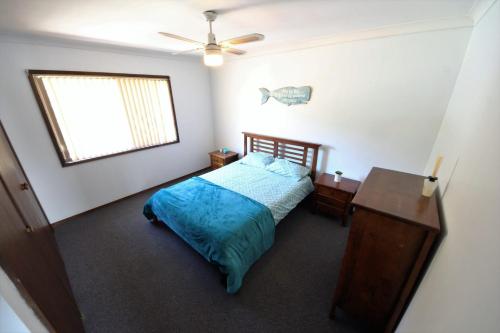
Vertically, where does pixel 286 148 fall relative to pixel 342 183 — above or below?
above

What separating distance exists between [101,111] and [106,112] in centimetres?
6

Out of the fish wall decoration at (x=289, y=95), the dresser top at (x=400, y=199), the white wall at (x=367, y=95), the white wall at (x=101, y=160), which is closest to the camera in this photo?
the dresser top at (x=400, y=199)

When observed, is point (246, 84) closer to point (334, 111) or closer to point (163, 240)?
point (334, 111)

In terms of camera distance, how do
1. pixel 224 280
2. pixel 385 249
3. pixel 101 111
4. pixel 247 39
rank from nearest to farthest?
1. pixel 385 249
2. pixel 247 39
3. pixel 224 280
4. pixel 101 111

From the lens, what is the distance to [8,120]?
84.5 inches

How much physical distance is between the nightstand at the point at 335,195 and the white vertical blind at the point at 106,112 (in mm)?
2985

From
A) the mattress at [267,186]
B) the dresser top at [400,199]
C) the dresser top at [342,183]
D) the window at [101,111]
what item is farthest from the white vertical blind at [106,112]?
the dresser top at [400,199]

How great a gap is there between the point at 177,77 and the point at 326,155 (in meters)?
3.05

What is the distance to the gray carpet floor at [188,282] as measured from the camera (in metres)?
1.54

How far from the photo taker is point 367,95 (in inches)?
94.3

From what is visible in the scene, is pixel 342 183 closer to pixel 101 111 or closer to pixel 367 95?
pixel 367 95

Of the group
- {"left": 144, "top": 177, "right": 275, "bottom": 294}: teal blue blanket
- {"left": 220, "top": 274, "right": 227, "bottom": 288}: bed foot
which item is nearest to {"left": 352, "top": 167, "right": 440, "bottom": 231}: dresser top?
{"left": 144, "top": 177, "right": 275, "bottom": 294}: teal blue blanket

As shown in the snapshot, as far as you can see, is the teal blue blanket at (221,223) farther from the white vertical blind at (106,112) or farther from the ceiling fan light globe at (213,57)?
the ceiling fan light globe at (213,57)

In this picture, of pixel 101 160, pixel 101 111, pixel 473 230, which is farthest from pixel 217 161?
pixel 473 230
